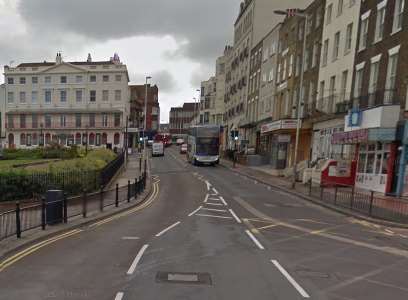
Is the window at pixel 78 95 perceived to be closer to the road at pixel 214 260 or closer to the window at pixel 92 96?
the window at pixel 92 96

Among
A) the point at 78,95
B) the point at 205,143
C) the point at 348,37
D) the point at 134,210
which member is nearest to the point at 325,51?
the point at 348,37

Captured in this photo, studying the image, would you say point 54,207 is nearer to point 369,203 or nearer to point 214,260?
point 214,260

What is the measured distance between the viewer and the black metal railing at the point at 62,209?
950cm

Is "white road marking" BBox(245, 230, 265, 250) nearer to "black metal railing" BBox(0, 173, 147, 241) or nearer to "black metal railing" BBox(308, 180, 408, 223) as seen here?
"black metal railing" BBox(0, 173, 147, 241)

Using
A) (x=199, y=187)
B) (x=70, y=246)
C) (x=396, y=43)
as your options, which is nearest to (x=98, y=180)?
(x=199, y=187)

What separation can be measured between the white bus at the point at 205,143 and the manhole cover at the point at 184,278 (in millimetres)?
31324

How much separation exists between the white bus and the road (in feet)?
80.3

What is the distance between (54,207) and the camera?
11039mm

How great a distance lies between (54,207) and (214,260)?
595cm

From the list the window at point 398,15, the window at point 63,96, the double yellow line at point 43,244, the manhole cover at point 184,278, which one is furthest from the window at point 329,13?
the window at point 63,96

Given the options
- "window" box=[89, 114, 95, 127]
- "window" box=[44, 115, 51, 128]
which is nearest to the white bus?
"window" box=[89, 114, 95, 127]

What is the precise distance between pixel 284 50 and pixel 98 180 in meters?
28.4

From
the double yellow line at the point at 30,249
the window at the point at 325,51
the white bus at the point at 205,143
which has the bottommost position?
the double yellow line at the point at 30,249

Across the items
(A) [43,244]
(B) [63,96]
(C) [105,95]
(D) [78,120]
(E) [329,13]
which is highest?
(E) [329,13]
